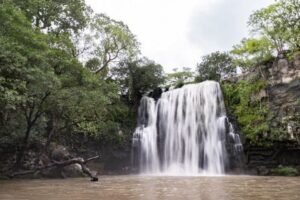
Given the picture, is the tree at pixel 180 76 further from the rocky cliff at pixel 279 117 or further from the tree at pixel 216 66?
the rocky cliff at pixel 279 117

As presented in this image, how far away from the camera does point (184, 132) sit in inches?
851

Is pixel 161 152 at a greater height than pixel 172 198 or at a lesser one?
greater

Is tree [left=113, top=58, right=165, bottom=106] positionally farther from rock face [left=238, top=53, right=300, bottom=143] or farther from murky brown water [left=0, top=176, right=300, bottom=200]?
murky brown water [left=0, top=176, right=300, bottom=200]

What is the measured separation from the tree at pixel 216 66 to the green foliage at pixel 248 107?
3447 mm

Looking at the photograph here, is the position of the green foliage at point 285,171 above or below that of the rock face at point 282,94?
below

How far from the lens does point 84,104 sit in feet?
51.7

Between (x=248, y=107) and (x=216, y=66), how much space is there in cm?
584

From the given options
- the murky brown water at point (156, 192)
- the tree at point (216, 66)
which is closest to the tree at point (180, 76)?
the tree at point (216, 66)

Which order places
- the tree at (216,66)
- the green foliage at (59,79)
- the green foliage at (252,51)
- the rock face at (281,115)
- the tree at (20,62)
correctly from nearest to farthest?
1. the tree at (20,62)
2. the green foliage at (59,79)
3. the rock face at (281,115)
4. the green foliage at (252,51)
5. the tree at (216,66)

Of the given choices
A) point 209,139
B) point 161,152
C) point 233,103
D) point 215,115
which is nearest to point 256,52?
point 233,103

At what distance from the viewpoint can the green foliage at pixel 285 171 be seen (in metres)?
17.6

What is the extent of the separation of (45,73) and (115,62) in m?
11.8

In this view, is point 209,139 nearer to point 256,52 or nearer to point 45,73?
point 256,52

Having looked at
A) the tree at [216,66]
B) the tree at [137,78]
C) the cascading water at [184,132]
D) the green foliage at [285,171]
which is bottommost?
the green foliage at [285,171]
